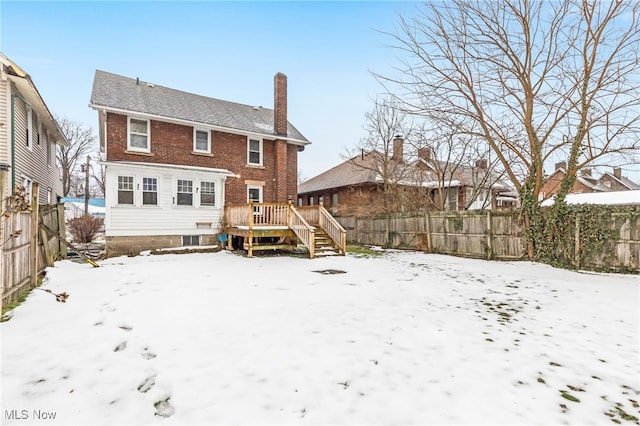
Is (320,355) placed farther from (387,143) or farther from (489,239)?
(387,143)

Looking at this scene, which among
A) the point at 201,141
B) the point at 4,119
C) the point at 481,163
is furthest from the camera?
the point at 481,163

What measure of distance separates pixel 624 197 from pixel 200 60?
26.5 metres

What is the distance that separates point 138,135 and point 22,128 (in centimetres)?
347

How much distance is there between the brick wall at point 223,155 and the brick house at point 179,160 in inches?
1.5

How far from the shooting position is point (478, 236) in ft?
39.6

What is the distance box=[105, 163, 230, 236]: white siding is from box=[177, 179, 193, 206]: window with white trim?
6.9 inches

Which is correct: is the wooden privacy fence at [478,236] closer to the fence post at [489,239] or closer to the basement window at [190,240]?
the fence post at [489,239]

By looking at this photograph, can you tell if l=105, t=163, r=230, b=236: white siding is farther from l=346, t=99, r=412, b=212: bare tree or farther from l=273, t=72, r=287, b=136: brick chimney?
l=346, t=99, r=412, b=212: bare tree

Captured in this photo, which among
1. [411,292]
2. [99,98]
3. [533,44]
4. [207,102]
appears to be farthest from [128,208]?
[533,44]

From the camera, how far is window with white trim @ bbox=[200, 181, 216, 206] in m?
13.6

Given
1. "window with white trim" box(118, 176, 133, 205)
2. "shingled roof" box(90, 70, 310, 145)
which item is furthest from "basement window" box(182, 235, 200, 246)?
"shingled roof" box(90, 70, 310, 145)

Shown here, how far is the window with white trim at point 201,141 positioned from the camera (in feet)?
46.0

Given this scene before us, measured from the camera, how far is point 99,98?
1193 centimetres

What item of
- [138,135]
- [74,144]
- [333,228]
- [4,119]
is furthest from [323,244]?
[74,144]
